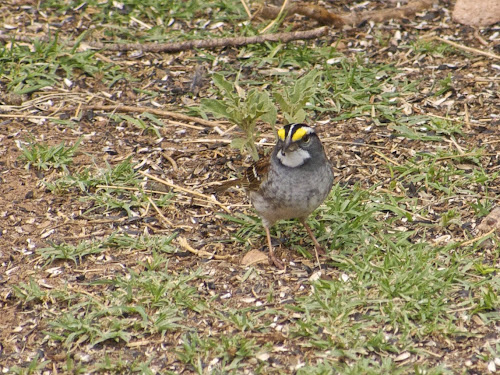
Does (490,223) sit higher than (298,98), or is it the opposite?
(298,98)

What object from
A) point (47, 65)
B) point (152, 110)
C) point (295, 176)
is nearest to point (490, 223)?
point (295, 176)

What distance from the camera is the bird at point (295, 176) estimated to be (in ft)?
14.9

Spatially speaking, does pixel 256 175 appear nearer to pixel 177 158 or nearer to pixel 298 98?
pixel 298 98

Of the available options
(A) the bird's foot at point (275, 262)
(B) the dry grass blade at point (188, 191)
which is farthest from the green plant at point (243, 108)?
(A) the bird's foot at point (275, 262)

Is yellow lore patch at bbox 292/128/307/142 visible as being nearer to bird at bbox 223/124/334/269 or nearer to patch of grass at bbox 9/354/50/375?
bird at bbox 223/124/334/269

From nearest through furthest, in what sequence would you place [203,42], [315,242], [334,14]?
[315,242] → [203,42] → [334,14]

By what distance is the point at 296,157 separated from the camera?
4.58m

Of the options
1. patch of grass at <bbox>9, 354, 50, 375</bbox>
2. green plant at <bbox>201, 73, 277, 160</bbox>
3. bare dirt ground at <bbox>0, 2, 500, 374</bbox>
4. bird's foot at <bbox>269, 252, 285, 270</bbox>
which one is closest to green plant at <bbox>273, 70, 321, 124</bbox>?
green plant at <bbox>201, 73, 277, 160</bbox>

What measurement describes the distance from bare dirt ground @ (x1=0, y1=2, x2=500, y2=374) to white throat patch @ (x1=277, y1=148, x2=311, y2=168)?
0.65m

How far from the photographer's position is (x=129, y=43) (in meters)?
7.12

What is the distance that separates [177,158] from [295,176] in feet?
5.01

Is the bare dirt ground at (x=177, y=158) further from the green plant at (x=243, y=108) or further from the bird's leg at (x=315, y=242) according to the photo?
the green plant at (x=243, y=108)

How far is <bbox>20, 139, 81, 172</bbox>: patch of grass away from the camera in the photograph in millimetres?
5660

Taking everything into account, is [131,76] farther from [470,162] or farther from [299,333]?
[299,333]
